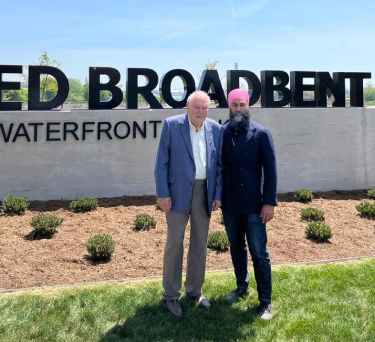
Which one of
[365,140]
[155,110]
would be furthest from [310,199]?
[155,110]

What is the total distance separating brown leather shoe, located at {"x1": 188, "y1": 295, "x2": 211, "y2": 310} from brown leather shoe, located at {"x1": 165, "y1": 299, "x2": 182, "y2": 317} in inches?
9.2

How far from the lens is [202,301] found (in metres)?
4.39

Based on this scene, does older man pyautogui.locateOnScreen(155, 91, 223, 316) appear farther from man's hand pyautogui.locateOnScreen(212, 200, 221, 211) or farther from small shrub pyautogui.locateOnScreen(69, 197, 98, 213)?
small shrub pyautogui.locateOnScreen(69, 197, 98, 213)

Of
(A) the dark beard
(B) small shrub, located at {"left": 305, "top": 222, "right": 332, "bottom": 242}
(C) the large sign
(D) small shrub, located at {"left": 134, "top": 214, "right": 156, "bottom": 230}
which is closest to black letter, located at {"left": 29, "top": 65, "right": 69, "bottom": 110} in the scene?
(C) the large sign

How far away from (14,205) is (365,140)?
9.10 meters

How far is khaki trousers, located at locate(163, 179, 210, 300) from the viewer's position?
4.15m

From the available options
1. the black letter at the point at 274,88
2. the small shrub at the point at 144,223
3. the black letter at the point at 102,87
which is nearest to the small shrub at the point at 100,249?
the small shrub at the point at 144,223

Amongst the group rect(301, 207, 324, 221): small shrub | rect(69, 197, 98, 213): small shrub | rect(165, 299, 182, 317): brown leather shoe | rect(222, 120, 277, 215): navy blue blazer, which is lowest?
rect(165, 299, 182, 317): brown leather shoe

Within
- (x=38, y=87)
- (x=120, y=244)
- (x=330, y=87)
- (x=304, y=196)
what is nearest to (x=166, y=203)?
(x=120, y=244)

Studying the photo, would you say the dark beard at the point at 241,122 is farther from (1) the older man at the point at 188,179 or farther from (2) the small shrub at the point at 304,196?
(2) the small shrub at the point at 304,196

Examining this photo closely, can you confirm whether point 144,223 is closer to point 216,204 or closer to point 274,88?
point 216,204

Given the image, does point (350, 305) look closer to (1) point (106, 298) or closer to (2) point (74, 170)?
(1) point (106, 298)

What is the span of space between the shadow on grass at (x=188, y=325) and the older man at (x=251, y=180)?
0.89ft

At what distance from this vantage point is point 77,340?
372cm
